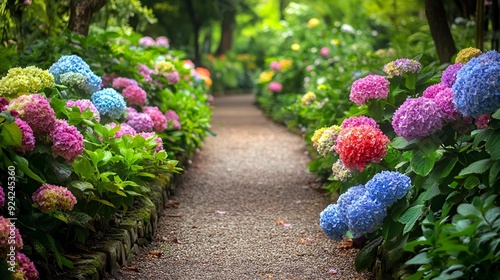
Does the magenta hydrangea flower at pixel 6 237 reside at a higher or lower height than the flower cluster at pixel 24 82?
lower

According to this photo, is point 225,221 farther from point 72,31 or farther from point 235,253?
→ point 72,31

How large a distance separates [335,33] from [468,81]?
10.6 metres

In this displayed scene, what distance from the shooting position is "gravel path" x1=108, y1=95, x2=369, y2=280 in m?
4.24

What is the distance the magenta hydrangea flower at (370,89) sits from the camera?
4.18 metres

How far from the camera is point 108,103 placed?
503 cm

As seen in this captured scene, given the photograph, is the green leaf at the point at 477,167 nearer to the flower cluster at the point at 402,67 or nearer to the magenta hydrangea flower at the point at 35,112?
the flower cluster at the point at 402,67

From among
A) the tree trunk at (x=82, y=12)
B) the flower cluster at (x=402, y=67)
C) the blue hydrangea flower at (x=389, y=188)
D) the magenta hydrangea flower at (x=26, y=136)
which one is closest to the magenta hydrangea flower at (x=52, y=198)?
the magenta hydrangea flower at (x=26, y=136)

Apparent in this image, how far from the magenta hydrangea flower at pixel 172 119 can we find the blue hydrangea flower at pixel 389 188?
3328mm

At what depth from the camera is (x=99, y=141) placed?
4.41m

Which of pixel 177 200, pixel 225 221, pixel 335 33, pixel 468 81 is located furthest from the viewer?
pixel 335 33

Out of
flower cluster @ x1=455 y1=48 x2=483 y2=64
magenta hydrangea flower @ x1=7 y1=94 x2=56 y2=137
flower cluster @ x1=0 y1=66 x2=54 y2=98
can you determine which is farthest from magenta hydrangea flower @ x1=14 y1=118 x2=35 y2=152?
flower cluster @ x1=455 y1=48 x2=483 y2=64

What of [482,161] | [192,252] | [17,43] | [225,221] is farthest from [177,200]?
[482,161]

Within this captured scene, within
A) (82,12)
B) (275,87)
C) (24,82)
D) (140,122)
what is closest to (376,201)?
(24,82)

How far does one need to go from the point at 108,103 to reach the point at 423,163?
246 centimetres
